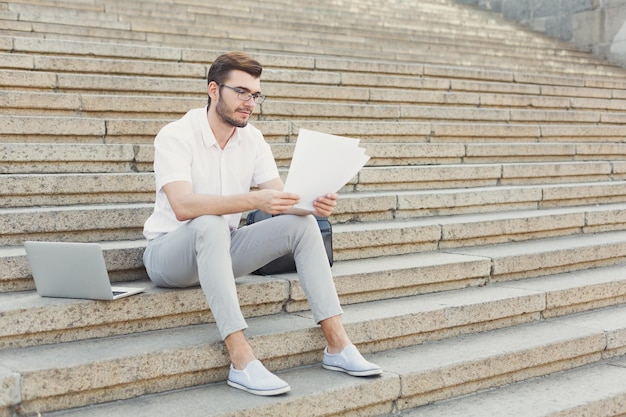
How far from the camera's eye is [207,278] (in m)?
3.16

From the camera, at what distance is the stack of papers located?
127 inches

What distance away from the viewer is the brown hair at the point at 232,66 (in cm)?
344

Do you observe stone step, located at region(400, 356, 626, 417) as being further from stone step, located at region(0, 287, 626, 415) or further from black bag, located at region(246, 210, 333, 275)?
black bag, located at region(246, 210, 333, 275)

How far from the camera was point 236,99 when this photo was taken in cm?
348

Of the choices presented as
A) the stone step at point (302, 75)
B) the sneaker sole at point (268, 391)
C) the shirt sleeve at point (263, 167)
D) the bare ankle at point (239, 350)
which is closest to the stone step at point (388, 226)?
the shirt sleeve at point (263, 167)

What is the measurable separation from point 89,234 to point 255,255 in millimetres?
1000

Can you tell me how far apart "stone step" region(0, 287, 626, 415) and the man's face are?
3.02 ft

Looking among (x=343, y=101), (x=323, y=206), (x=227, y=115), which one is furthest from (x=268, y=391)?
(x=343, y=101)

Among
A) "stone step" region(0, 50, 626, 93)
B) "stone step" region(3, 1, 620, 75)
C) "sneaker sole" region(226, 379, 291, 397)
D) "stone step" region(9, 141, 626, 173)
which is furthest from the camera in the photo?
"stone step" region(3, 1, 620, 75)

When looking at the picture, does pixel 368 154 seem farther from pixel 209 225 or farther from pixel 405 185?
pixel 209 225

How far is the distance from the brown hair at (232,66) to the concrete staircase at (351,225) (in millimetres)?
934

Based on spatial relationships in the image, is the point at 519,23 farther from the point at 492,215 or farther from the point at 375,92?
the point at 492,215

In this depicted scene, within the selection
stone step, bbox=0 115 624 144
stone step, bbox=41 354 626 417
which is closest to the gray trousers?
stone step, bbox=41 354 626 417

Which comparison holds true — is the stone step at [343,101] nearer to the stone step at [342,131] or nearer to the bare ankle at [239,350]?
the stone step at [342,131]
